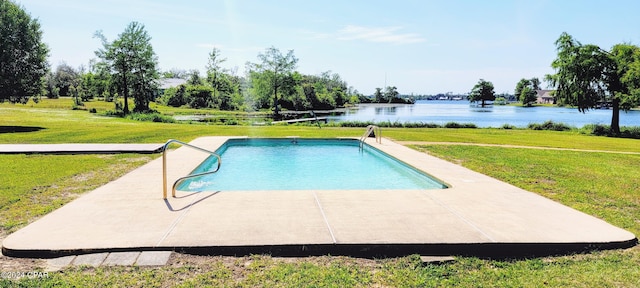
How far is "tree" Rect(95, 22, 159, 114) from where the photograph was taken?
121ft

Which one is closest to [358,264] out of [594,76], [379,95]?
[594,76]

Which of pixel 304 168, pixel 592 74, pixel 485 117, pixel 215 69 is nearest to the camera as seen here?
pixel 304 168

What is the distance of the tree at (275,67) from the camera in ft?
151

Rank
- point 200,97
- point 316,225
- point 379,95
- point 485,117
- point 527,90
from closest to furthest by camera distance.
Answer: point 316,225
point 485,117
point 200,97
point 527,90
point 379,95

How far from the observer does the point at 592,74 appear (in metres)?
25.6

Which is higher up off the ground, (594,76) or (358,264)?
(594,76)

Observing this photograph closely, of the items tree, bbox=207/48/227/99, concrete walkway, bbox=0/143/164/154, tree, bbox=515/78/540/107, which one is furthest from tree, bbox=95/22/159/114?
tree, bbox=515/78/540/107

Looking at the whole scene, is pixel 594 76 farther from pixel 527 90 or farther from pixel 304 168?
pixel 527 90

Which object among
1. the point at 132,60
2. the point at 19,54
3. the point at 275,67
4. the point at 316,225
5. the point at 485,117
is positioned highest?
the point at 275,67

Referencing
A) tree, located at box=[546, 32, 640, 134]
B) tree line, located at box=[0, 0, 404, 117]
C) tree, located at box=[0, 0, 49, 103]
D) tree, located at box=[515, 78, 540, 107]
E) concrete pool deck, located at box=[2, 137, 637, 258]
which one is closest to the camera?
concrete pool deck, located at box=[2, 137, 637, 258]

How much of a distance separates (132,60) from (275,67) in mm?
16126

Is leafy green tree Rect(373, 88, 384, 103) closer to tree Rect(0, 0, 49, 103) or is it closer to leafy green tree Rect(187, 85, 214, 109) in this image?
leafy green tree Rect(187, 85, 214, 109)

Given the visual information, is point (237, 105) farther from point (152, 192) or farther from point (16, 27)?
point (152, 192)

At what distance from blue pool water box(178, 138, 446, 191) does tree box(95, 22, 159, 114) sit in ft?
93.0
